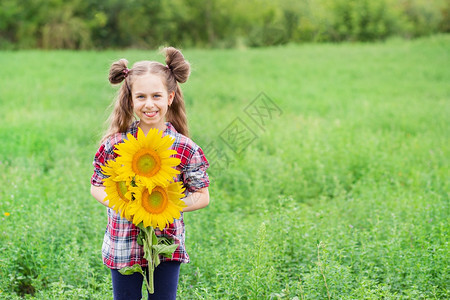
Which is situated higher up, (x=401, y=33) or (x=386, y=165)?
(x=401, y=33)

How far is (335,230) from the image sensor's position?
15.1ft

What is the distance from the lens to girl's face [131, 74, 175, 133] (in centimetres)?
268

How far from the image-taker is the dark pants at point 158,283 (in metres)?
2.69

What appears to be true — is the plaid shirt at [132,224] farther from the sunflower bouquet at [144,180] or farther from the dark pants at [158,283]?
the sunflower bouquet at [144,180]

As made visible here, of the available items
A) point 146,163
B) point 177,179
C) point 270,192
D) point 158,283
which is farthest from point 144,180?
point 270,192

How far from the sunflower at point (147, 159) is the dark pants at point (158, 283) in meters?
0.65

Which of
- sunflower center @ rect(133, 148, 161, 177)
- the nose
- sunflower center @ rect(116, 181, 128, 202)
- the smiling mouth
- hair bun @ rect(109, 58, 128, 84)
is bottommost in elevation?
sunflower center @ rect(116, 181, 128, 202)

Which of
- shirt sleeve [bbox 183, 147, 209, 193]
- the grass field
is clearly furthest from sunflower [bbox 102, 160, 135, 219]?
the grass field

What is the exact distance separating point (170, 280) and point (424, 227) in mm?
2824

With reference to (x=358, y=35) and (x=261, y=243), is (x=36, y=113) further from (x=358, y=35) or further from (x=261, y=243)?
(x=358, y=35)

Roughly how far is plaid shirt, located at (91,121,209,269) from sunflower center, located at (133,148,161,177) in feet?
1.32

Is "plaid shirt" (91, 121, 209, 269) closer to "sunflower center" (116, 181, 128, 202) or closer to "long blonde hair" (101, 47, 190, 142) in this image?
"long blonde hair" (101, 47, 190, 142)

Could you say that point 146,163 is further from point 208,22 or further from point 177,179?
point 208,22

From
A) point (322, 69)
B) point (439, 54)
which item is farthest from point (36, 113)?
point (439, 54)
